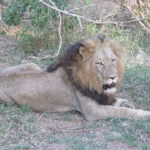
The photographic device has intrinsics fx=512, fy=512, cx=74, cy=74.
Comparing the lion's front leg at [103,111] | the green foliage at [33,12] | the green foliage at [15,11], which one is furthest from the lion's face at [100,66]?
the green foliage at [15,11]

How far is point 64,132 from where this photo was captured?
16.0ft

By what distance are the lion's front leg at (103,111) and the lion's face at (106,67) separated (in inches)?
7.0

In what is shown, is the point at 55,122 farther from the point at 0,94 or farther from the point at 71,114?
the point at 0,94

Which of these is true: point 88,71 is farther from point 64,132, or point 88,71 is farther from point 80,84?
point 64,132

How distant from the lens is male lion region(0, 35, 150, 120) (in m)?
5.14

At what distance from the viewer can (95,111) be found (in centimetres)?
518

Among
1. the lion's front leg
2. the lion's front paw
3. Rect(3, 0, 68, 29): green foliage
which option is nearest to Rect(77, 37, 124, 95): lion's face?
the lion's front leg

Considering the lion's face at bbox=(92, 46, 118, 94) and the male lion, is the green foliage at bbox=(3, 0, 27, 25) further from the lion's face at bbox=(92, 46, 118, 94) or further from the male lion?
the lion's face at bbox=(92, 46, 118, 94)

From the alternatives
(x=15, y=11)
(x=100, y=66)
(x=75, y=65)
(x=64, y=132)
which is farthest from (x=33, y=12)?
(x=64, y=132)

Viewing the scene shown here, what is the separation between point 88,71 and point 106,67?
0.21 metres

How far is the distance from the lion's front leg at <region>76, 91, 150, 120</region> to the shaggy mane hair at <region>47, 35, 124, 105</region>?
6cm

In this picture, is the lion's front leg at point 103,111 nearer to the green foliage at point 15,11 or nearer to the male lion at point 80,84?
the male lion at point 80,84

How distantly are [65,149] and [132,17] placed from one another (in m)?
4.99

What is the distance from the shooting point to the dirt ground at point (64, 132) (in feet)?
14.9
